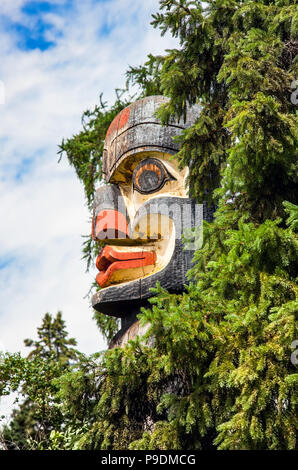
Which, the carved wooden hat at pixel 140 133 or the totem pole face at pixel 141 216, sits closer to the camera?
the totem pole face at pixel 141 216

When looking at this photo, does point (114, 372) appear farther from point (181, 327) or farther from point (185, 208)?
point (185, 208)

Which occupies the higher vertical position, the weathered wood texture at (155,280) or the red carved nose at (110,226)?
the red carved nose at (110,226)

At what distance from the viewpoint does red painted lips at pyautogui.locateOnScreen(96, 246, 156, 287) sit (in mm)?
6473

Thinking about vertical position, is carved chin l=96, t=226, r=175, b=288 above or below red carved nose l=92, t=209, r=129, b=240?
below

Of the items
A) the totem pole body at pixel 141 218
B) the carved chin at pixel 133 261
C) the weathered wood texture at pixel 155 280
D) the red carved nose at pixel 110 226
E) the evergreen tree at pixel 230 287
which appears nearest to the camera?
the evergreen tree at pixel 230 287

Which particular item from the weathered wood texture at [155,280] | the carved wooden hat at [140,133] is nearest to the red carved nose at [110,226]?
the weathered wood texture at [155,280]

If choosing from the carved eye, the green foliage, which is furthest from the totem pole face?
the green foliage

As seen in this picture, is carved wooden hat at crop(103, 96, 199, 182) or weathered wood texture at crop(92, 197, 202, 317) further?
carved wooden hat at crop(103, 96, 199, 182)

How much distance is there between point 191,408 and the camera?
4.05 metres

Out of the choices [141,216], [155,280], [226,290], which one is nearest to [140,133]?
[141,216]

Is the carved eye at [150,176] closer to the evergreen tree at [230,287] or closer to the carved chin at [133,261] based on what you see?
the carved chin at [133,261]

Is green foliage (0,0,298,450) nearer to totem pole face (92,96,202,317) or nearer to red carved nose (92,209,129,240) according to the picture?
totem pole face (92,96,202,317)

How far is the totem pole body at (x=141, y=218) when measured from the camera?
6.29m

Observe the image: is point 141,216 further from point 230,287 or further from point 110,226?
point 230,287
